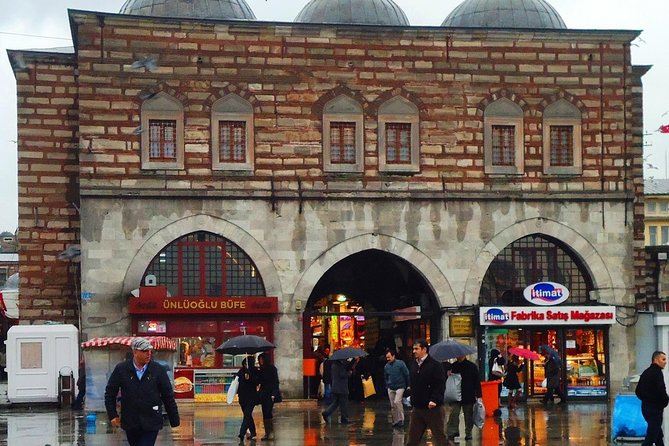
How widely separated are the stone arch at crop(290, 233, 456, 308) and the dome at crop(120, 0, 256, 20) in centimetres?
837

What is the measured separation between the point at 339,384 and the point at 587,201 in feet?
36.7

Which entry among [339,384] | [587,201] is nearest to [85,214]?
[339,384]

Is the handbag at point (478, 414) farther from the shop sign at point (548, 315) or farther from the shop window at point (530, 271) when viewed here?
the shop window at point (530, 271)

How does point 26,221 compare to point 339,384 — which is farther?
point 26,221

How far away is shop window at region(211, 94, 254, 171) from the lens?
3484 cm

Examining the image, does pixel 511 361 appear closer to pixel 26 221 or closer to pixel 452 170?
pixel 452 170

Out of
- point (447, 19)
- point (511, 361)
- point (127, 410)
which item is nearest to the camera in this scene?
point (127, 410)

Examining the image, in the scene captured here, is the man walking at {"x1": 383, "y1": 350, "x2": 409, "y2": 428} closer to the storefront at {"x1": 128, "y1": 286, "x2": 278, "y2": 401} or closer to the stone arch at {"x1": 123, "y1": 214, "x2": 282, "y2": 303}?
the storefront at {"x1": 128, "y1": 286, "x2": 278, "y2": 401}

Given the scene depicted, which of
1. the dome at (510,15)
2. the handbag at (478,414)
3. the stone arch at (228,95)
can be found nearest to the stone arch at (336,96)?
the stone arch at (228,95)

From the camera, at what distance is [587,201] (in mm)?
36406

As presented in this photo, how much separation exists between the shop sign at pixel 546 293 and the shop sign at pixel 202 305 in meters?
6.55

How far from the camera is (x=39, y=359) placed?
33.9 metres

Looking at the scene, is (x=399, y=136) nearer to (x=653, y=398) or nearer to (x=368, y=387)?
(x=368, y=387)

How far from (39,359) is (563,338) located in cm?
1324
